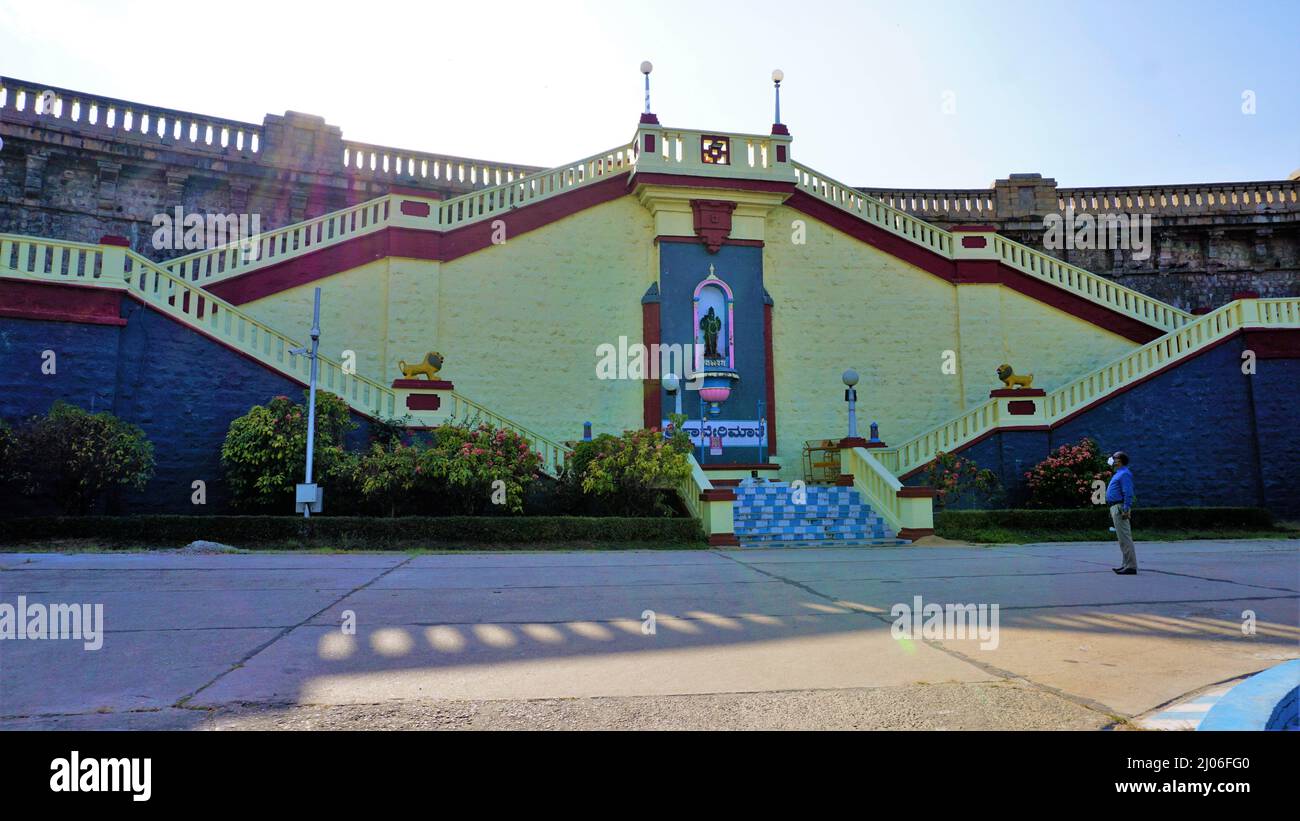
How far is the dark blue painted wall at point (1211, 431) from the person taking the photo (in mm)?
18578

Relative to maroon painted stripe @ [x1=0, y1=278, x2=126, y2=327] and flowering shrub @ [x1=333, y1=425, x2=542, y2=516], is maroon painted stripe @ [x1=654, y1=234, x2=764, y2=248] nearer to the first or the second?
flowering shrub @ [x1=333, y1=425, x2=542, y2=516]

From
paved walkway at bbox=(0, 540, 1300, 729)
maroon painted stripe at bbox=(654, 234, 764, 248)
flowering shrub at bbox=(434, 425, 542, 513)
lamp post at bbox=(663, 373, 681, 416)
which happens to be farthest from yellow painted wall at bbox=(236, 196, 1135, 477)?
paved walkway at bbox=(0, 540, 1300, 729)

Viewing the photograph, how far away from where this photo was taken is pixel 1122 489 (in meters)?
9.81

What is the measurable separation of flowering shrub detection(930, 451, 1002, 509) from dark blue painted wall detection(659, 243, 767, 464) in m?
4.67

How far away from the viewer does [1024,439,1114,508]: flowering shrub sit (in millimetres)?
17047

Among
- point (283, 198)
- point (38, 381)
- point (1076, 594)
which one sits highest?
point (283, 198)

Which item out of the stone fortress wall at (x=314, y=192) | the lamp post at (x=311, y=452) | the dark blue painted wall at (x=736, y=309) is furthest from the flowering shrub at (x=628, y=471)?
the stone fortress wall at (x=314, y=192)

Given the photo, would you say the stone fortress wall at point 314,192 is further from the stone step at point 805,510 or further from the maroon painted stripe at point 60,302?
the stone step at point 805,510

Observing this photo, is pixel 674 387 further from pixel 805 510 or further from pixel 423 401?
pixel 423 401
